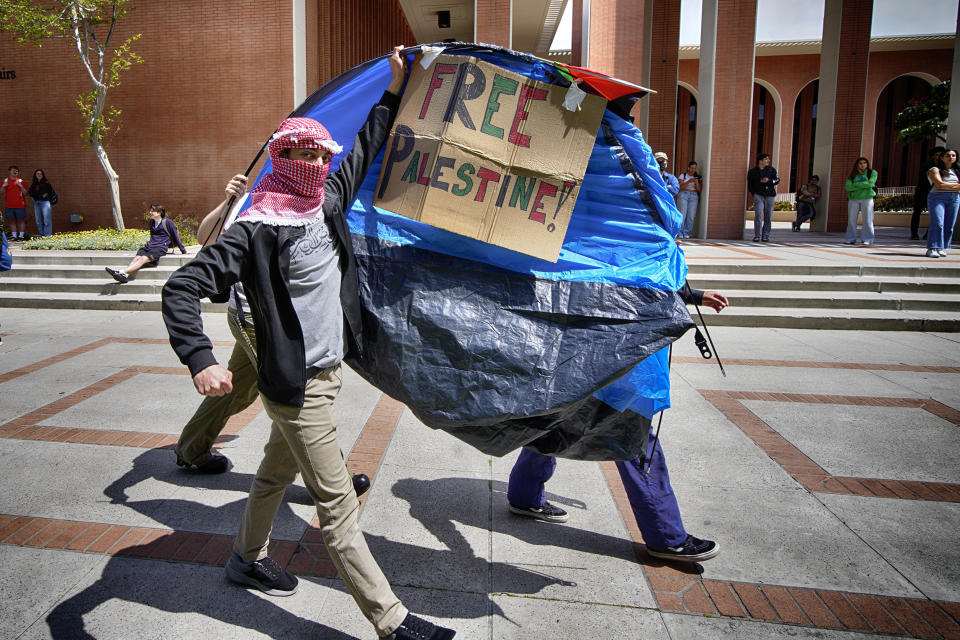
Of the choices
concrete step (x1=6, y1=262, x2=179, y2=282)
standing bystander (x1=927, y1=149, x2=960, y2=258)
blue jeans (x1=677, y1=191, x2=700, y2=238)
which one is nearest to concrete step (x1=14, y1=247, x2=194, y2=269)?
concrete step (x1=6, y1=262, x2=179, y2=282)

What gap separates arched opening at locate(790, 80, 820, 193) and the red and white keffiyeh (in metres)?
37.4

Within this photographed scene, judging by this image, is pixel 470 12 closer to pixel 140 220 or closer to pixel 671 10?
pixel 671 10

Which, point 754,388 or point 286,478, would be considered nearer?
point 286,478

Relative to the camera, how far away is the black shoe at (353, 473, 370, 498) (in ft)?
12.1

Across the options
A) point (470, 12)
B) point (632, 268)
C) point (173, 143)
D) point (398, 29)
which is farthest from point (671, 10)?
point (632, 268)

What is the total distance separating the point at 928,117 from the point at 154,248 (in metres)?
30.7

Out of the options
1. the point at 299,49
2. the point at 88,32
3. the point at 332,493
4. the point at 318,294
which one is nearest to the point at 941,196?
the point at 318,294

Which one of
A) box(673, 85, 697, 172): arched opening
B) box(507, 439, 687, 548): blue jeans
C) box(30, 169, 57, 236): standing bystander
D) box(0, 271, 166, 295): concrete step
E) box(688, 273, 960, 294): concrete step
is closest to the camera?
box(507, 439, 687, 548): blue jeans

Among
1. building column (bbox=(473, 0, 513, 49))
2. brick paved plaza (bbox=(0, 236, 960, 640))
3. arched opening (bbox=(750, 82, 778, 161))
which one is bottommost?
brick paved plaza (bbox=(0, 236, 960, 640))

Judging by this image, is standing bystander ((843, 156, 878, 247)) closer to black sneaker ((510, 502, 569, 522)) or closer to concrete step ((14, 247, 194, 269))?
black sneaker ((510, 502, 569, 522))

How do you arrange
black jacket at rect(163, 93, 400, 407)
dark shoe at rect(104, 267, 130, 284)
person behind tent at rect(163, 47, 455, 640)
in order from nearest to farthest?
black jacket at rect(163, 93, 400, 407) → person behind tent at rect(163, 47, 455, 640) → dark shoe at rect(104, 267, 130, 284)

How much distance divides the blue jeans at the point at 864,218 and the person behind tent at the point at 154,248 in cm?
1414

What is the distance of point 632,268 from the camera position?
274cm

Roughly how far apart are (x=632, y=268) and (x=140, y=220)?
55.7 feet
